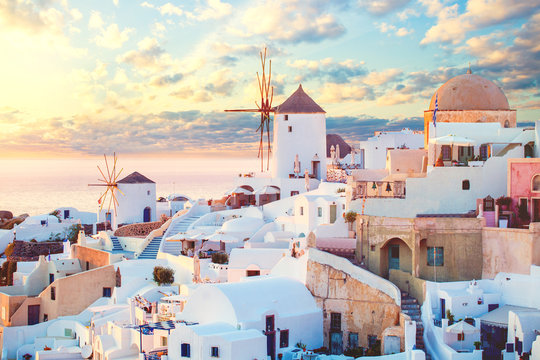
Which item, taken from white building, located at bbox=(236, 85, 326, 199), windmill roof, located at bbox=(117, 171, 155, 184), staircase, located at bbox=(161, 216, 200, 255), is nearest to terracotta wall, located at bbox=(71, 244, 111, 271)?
staircase, located at bbox=(161, 216, 200, 255)

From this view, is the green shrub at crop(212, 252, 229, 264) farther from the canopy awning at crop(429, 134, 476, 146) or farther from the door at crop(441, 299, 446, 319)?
the door at crop(441, 299, 446, 319)

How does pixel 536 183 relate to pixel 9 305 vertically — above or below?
above

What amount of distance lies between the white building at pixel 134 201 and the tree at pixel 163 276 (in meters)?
10.6

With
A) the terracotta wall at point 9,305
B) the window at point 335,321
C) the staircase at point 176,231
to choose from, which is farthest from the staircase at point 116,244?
the window at point 335,321

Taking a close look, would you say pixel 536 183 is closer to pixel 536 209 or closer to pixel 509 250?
pixel 536 209

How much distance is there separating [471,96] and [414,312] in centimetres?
1185

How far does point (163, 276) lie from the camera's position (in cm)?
2872

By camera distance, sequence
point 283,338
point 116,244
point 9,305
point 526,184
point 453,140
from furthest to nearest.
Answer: point 116,244 → point 9,305 → point 453,140 → point 526,184 → point 283,338

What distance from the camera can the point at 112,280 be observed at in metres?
29.8

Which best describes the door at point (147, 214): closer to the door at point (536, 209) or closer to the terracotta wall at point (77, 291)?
the terracotta wall at point (77, 291)

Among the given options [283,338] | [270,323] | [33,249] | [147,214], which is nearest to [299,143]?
[147,214]

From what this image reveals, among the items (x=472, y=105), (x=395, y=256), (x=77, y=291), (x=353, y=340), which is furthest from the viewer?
(x=472, y=105)

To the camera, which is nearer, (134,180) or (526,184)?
(526,184)

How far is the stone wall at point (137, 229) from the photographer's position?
35.8 meters
